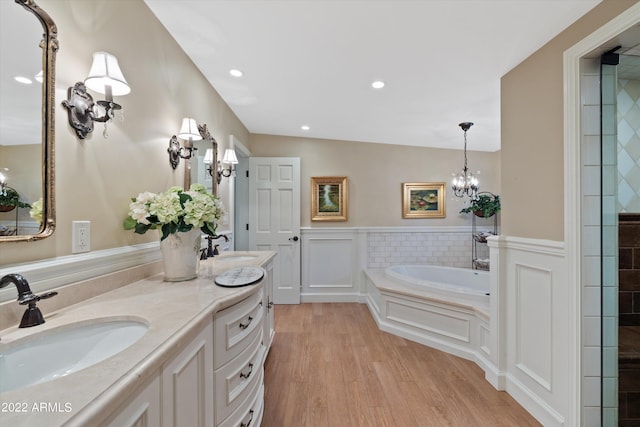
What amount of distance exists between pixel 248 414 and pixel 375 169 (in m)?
3.46

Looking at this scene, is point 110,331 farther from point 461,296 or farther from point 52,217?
point 461,296

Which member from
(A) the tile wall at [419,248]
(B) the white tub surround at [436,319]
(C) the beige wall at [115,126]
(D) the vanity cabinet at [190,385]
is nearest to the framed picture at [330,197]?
(A) the tile wall at [419,248]

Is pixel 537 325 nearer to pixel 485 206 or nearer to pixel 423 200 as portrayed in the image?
pixel 485 206

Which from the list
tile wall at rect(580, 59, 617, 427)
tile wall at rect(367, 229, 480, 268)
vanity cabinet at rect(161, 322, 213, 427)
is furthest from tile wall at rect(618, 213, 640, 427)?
vanity cabinet at rect(161, 322, 213, 427)

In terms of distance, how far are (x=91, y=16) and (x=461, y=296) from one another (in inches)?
128

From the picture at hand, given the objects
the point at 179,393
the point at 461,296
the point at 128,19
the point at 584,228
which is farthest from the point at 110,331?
the point at 461,296

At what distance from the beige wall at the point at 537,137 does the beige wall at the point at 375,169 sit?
82.8 inches

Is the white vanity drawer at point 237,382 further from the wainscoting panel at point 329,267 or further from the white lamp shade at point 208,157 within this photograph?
the wainscoting panel at point 329,267

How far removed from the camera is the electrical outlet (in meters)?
1.10

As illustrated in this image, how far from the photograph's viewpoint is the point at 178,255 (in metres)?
1.37

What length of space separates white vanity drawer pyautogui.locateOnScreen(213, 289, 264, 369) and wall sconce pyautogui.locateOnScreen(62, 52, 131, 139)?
976 millimetres

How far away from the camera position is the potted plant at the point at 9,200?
855 millimetres

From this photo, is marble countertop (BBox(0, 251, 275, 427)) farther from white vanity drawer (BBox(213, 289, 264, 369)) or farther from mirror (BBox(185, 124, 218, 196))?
mirror (BBox(185, 124, 218, 196))

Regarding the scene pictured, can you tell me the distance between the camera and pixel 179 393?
80cm
